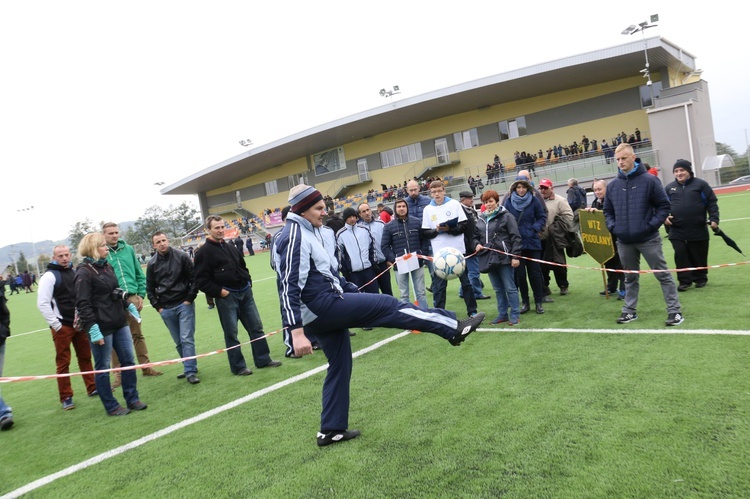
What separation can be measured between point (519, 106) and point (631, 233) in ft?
110

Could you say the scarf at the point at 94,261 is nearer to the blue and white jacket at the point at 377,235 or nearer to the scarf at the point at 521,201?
the blue and white jacket at the point at 377,235

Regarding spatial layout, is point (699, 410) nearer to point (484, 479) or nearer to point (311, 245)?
point (484, 479)

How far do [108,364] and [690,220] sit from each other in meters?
8.07

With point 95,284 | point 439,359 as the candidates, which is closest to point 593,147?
point 439,359

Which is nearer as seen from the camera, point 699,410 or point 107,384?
point 699,410

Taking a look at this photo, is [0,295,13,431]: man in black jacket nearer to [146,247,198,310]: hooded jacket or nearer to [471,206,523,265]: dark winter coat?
[146,247,198,310]: hooded jacket

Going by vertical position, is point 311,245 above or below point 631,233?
above

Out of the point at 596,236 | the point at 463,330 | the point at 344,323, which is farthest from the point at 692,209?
the point at 344,323

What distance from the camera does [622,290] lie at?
7523 millimetres

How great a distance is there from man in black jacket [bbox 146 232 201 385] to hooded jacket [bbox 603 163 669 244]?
211 inches

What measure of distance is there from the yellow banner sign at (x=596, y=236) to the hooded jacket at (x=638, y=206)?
1.68m

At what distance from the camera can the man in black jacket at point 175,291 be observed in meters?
6.60

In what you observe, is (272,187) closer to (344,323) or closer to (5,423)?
(5,423)

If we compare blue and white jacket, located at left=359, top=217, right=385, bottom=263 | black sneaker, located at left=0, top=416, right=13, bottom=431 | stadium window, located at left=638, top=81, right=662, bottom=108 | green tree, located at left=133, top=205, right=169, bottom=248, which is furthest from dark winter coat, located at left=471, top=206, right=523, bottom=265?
green tree, located at left=133, top=205, right=169, bottom=248
